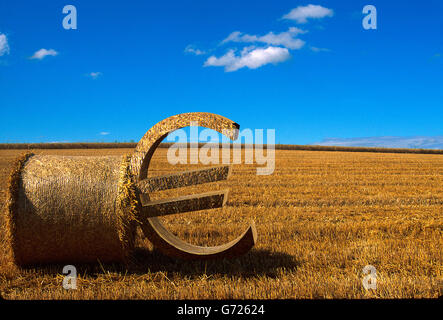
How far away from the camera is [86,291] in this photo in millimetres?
4004

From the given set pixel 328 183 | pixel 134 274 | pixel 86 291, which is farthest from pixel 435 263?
pixel 328 183

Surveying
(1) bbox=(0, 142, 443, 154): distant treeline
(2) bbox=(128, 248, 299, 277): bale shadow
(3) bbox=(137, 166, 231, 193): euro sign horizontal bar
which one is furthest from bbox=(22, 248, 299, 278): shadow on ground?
(1) bbox=(0, 142, 443, 154): distant treeline

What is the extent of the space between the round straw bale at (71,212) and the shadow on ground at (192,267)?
206 mm

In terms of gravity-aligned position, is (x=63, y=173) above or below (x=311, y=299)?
above

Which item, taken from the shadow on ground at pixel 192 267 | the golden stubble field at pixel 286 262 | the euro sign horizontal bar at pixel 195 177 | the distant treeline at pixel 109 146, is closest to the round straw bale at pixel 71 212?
the shadow on ground at pixel 192 267

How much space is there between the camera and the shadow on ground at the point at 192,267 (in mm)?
4613

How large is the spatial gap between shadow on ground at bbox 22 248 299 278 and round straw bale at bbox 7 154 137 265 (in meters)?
0.21

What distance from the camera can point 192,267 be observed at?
15.8 ft

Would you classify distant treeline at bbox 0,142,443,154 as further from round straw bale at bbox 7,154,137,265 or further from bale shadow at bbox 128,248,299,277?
round straw bale at bbox 7,154,137,265

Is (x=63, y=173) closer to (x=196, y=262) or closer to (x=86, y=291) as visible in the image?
(x=86, y=291)

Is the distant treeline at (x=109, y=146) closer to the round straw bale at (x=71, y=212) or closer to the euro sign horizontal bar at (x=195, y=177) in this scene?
the euro sign horizontal bar at (x=195, y=177)

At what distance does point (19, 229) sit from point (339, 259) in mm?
4443

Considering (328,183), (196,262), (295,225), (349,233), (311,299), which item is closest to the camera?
(311,299)

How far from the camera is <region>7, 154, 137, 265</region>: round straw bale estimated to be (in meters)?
4.42
